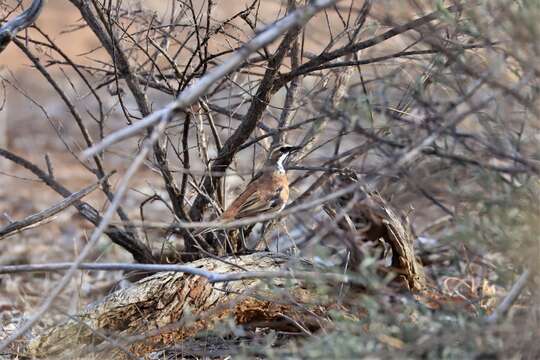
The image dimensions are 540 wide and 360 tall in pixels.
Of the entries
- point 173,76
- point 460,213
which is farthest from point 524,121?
point 173,76

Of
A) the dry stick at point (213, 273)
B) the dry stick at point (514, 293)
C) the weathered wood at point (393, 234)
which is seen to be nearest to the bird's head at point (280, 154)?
the weathered wood at point (393, 234)

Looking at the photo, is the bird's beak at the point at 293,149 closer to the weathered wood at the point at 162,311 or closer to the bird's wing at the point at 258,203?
the bird's wing at the point at 258,203

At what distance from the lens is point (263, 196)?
656cm

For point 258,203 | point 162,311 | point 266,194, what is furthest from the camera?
point 258,203

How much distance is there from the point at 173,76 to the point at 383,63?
1.62 meters

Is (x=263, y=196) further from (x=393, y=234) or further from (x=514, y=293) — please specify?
(x=514, y=293)

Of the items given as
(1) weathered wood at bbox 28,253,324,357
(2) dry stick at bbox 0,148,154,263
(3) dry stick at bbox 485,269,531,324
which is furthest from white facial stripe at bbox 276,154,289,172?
(3) dry stick at bbox 485,269,531,324

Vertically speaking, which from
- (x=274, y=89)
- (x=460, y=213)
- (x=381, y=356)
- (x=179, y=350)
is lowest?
(x=179, y=350)

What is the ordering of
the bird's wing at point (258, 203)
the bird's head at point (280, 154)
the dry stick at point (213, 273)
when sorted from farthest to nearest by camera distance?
the bird's wing at point (258, 203) < the bird's head at point (280, 154) < the dry stick at point (213, 273)

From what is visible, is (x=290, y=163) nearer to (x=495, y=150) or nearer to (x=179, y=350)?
(x=179, y=350)

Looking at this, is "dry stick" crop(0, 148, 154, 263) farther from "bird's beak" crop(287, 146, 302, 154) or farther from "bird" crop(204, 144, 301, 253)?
"bird's beak" crop(287, 146, 302, 154)

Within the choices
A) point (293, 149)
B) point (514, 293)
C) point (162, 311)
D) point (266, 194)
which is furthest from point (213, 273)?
point (266, 194)

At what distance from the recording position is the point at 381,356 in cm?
322

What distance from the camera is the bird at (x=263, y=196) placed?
6148mm
